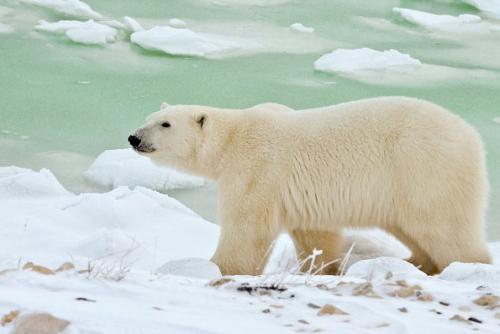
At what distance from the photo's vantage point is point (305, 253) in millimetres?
5105

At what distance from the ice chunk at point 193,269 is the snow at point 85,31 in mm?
8291

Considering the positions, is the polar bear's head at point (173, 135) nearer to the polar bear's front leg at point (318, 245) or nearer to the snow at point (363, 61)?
the polar bear's front leg at point (318, 245)

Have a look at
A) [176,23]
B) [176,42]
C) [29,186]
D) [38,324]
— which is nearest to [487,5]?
[176,23]

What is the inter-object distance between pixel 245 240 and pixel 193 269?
86 cm

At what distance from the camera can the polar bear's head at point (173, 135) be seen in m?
4.90

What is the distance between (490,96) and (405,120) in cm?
629

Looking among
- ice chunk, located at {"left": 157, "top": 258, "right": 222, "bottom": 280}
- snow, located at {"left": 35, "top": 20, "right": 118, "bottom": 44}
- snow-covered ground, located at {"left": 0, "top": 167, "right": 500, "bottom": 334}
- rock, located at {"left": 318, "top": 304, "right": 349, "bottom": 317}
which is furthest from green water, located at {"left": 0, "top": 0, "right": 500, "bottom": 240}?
rock, located at {"left": 318, "top": 304, "right": 349, "bottom": 317}

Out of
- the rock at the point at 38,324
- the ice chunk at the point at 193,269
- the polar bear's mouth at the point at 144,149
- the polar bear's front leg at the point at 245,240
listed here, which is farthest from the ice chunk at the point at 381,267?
the rock at the point at 38,324

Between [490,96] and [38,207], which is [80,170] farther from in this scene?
[490,96]

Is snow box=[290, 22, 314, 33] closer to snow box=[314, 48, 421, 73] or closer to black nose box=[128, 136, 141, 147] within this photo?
snow box=[314, 48, 421, 73]

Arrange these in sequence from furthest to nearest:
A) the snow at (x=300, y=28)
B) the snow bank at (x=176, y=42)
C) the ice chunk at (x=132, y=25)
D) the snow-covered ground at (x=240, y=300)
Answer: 1. the snow at (x=300, y=28)
2. the ice chunk at (x=132, y=25)
3. the snow bank at (x=176, y=42)
4. the snow-covered ground at (x=240, y=300)

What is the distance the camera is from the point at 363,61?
11.3m

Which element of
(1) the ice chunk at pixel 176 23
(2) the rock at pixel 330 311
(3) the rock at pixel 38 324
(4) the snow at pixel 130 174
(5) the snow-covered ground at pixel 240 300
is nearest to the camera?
(3) the rock at pixel 38 324

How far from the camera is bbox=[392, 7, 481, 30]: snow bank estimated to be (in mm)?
13672
